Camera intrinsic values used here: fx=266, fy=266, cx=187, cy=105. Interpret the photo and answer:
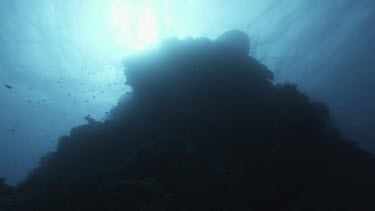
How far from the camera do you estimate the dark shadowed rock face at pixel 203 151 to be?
29.8 ft

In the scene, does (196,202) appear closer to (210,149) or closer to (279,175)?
(210,149)

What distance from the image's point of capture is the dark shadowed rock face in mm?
9094

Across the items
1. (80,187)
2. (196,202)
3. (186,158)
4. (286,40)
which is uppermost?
(286,40)

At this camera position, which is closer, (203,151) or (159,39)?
(203,151)

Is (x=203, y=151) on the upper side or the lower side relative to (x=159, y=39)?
lower

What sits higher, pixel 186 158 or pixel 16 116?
pixel 16 116

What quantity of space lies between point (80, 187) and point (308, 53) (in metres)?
25.5

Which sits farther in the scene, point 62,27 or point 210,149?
point 62,27

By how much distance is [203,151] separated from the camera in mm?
10234

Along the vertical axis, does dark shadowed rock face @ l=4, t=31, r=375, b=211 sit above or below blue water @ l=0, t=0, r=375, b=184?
below

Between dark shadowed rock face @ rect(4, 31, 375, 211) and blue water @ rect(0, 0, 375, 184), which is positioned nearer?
dark shadowed rock face @ rect(4, 31, 375, 211)

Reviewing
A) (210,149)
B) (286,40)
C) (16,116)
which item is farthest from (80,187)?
(16,116)

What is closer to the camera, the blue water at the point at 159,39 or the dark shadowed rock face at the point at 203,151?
the dark shadowed rock face at the point at 203,151

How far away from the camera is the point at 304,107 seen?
1261 centimetres
